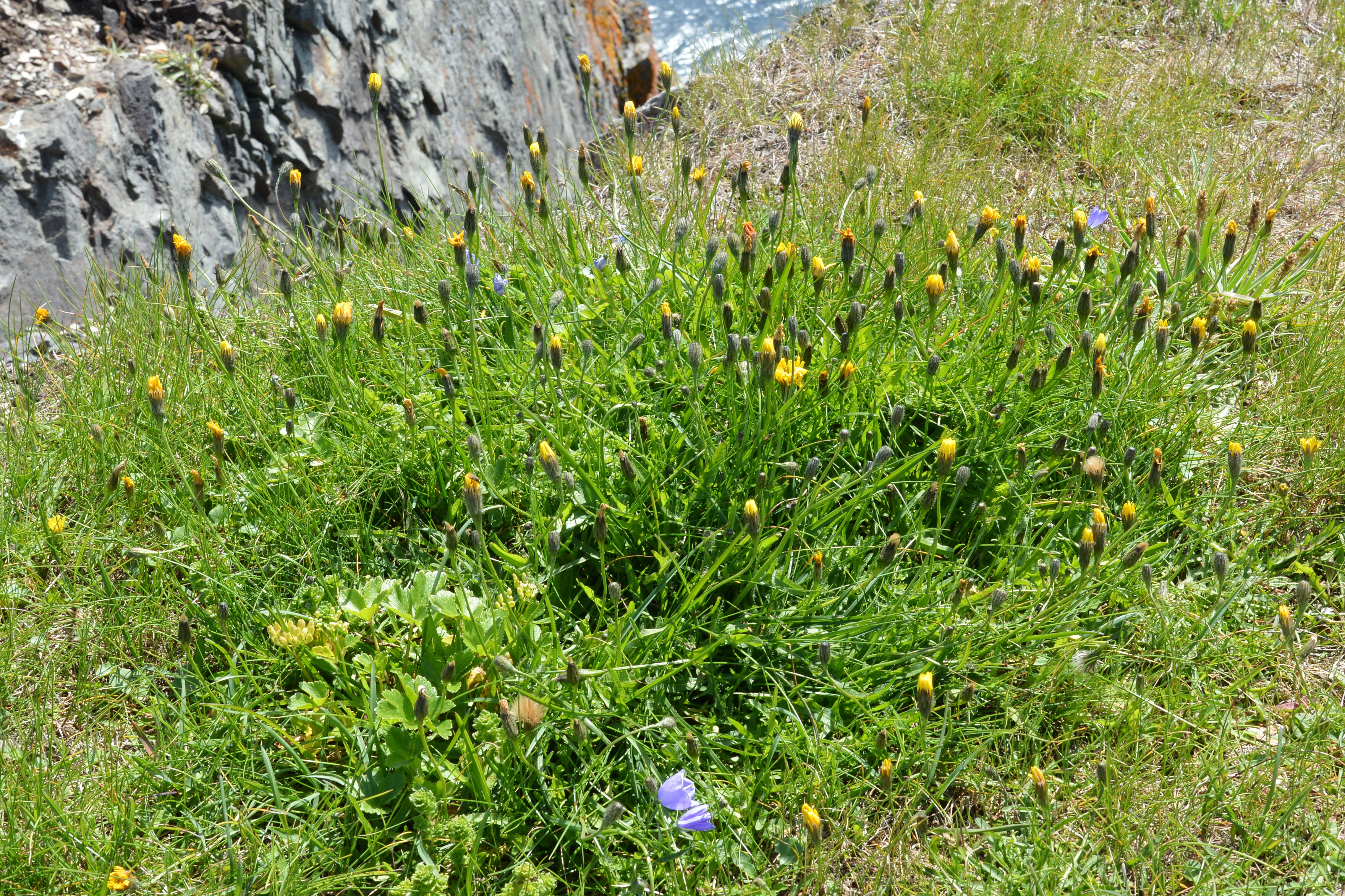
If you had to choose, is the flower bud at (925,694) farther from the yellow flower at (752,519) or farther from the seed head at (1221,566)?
the seed head at (1221,566)

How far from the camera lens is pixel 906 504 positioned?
2.23 m

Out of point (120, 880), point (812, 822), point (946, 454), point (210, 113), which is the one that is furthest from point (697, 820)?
point (210, 113)

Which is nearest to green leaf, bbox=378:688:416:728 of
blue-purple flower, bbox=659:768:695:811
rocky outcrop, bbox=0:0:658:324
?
blue-purple flower, bbox=659:768:695:811

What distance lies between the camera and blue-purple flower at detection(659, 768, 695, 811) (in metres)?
1.74

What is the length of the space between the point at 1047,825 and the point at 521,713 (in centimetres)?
105

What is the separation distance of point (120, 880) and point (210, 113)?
275 centimetres

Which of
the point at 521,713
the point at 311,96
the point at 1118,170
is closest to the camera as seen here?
the point at 521,713

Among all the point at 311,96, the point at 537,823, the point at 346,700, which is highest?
the point at 311,96

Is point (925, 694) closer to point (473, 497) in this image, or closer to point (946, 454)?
point (946, 454)

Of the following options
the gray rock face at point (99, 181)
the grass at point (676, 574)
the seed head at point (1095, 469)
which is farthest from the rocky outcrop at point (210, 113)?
the seed head at point (1095, 469)

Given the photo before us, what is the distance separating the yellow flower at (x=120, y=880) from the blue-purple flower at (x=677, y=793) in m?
0.94

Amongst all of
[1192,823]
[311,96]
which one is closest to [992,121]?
[311,96]

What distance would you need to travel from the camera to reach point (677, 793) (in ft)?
5.70

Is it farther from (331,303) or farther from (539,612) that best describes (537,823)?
(331,303)
